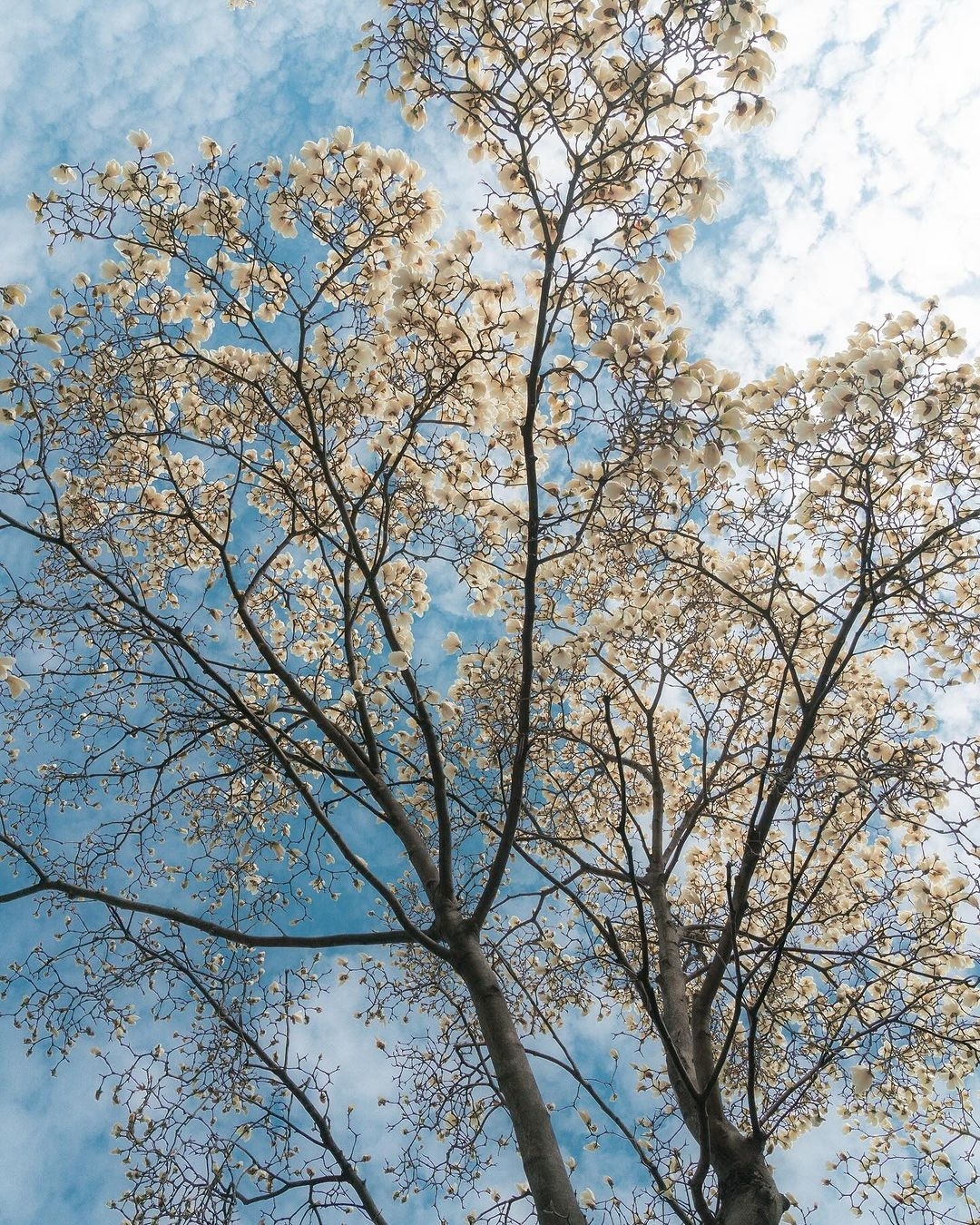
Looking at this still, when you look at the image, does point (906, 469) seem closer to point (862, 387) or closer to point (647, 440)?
point (862, 387)

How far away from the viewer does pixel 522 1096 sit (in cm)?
398

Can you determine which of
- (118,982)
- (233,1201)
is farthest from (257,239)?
(233,1201)

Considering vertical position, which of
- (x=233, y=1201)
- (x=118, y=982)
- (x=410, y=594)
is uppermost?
(x=410, y=594)

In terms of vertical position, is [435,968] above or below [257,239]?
below

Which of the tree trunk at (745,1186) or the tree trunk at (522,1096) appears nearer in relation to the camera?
the tree trunk at (522,1096)

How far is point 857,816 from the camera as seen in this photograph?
6.29m

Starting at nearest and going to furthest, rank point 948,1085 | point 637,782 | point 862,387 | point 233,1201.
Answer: point 233,1201 → point 862,387 → point 948,1085 → point 637,782

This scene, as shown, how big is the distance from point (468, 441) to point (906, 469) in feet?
9.13

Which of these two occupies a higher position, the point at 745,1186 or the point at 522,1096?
the point at 522,1096

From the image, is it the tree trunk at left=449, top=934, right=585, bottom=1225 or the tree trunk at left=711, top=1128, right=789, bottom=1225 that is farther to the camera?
the tree trunk at left=711, top=1128, right=789, bottom=1225

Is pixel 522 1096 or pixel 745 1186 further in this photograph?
pixel 745 1186

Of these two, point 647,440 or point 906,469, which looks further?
point 906,469

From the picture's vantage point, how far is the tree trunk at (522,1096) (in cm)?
366

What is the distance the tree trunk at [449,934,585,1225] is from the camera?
144 inches
